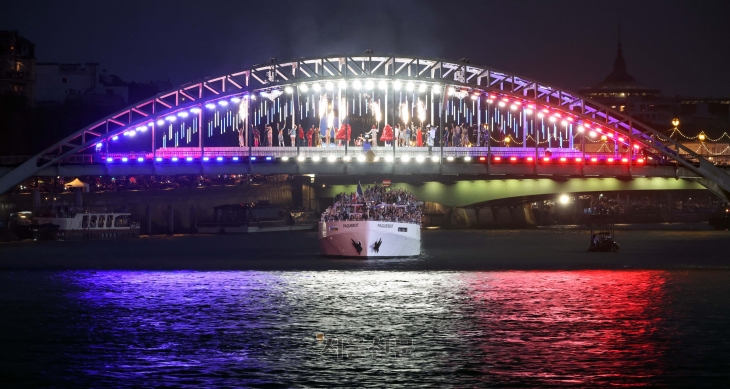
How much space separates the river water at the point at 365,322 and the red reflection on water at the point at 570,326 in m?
0.09

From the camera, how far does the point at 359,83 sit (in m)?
109

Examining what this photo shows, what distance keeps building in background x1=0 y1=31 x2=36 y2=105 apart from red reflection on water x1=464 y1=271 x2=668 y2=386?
11449cm

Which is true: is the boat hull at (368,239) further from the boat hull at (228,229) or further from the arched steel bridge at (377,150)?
the boat hull at (228,229)

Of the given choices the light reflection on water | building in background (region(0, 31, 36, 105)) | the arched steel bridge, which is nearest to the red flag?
the arched steel bridge

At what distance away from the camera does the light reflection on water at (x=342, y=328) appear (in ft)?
102

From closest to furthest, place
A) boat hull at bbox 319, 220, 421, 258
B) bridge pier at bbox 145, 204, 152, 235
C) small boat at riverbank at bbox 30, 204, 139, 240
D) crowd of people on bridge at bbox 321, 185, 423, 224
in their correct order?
crowd of people on bridge at bbox 321, 185, 423, 224
boat hull at bbox 319, 220, 421, 258
small boat at riverbank at bbox 30, 204, 139, 240
bridge pier at bbox 145, 204, 152, 235

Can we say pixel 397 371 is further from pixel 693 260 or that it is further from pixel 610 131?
pixel 610 131

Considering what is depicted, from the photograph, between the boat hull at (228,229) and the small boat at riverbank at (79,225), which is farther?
the boat hull at (228,229)

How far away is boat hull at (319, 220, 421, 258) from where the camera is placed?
2965 inches

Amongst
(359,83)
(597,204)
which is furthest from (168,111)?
(597,204)

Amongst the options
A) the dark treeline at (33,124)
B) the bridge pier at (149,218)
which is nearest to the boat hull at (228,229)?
the bridge pier at (149,218)

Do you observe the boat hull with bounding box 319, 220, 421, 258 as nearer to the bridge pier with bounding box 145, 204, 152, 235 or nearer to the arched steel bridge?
the arched steel bridge

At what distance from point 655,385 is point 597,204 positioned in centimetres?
Result: 16955

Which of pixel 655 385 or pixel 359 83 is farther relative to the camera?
pixel 359 83
